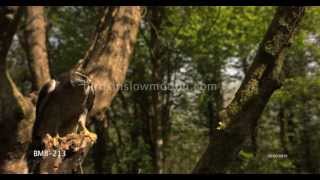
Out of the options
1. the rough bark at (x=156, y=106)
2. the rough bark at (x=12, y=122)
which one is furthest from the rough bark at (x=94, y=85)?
the rough bark at (x=156, y=106)

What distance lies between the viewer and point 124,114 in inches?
734

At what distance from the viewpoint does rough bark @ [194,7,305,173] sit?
3918 millimetres

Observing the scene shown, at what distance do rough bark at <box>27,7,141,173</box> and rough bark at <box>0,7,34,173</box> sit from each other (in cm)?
18

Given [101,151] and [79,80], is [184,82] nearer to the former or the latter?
[79,80]

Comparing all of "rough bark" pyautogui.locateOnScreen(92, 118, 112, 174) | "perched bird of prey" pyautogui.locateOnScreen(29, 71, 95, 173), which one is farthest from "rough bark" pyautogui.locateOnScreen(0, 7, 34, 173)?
"rough bark" pyautogui.locateOnScreen(92, 118, 112, 174)

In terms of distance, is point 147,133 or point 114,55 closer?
point 114,55

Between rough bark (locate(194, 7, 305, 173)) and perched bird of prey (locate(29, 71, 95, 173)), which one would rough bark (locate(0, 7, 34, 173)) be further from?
rough bark (locate(194, 7, 305, 173))

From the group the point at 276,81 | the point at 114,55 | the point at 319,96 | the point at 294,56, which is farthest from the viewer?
the point at 294,56

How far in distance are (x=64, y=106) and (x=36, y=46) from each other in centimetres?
290

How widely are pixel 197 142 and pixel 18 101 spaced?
851cm

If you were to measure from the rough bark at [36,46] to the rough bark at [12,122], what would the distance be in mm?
1863

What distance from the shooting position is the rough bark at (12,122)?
17.4ft
